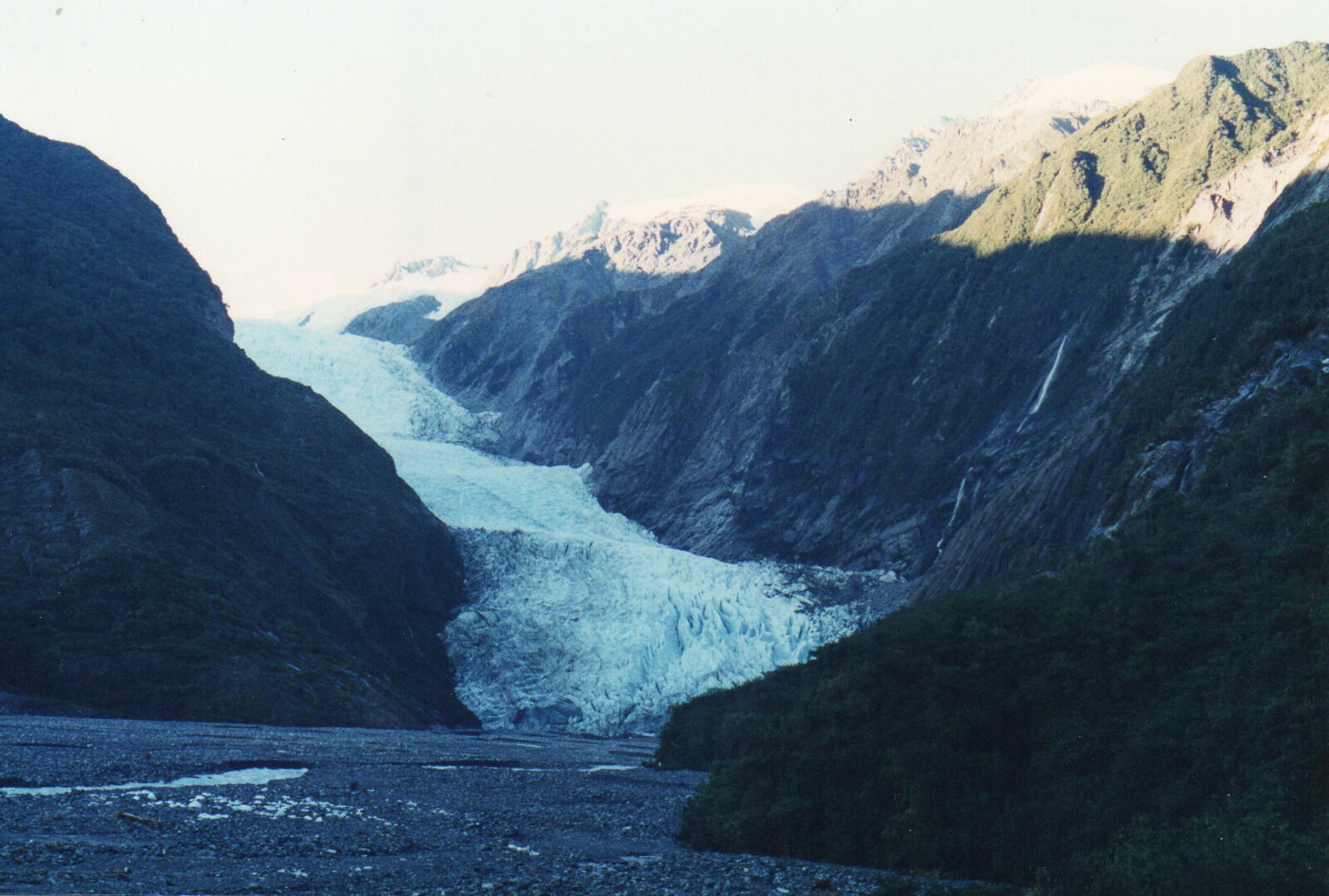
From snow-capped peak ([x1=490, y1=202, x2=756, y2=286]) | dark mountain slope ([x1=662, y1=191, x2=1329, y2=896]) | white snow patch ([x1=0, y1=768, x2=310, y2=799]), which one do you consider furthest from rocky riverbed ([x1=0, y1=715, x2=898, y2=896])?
snow-capped peak ([x1=490, y1=202, x2=756, y2=286])

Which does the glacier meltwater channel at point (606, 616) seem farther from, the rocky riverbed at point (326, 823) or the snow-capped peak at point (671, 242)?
the snow-capped peak at point (671, 242)

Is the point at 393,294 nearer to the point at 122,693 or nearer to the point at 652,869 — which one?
the point at 122,693

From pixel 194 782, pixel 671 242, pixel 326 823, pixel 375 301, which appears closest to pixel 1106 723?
pixel 326 823

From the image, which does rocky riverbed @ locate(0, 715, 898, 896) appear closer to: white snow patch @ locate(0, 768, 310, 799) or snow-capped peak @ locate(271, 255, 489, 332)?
white snow patch @ locate(0, 768, 310, 799)

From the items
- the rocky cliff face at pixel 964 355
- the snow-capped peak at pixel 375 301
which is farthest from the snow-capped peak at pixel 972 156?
the snow-capped peak at pixel 375 301

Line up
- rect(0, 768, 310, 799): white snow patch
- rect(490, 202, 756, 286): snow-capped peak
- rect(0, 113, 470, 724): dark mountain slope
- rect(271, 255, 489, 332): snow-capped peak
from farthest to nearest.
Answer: rect(271, 255, 489, 332): snow-capped peak → rect(490, 202, 756, 286): snow-capped peak → rect(0, 113, 470, 724): dark mountain slope → rect(0, 768, 310, 799): white snow patch

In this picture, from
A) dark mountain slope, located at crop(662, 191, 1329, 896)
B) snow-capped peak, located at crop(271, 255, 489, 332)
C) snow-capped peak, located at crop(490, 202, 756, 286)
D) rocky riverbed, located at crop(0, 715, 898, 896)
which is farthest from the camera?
snow-capped peak, located at crop(271, 255, 489, 332)
